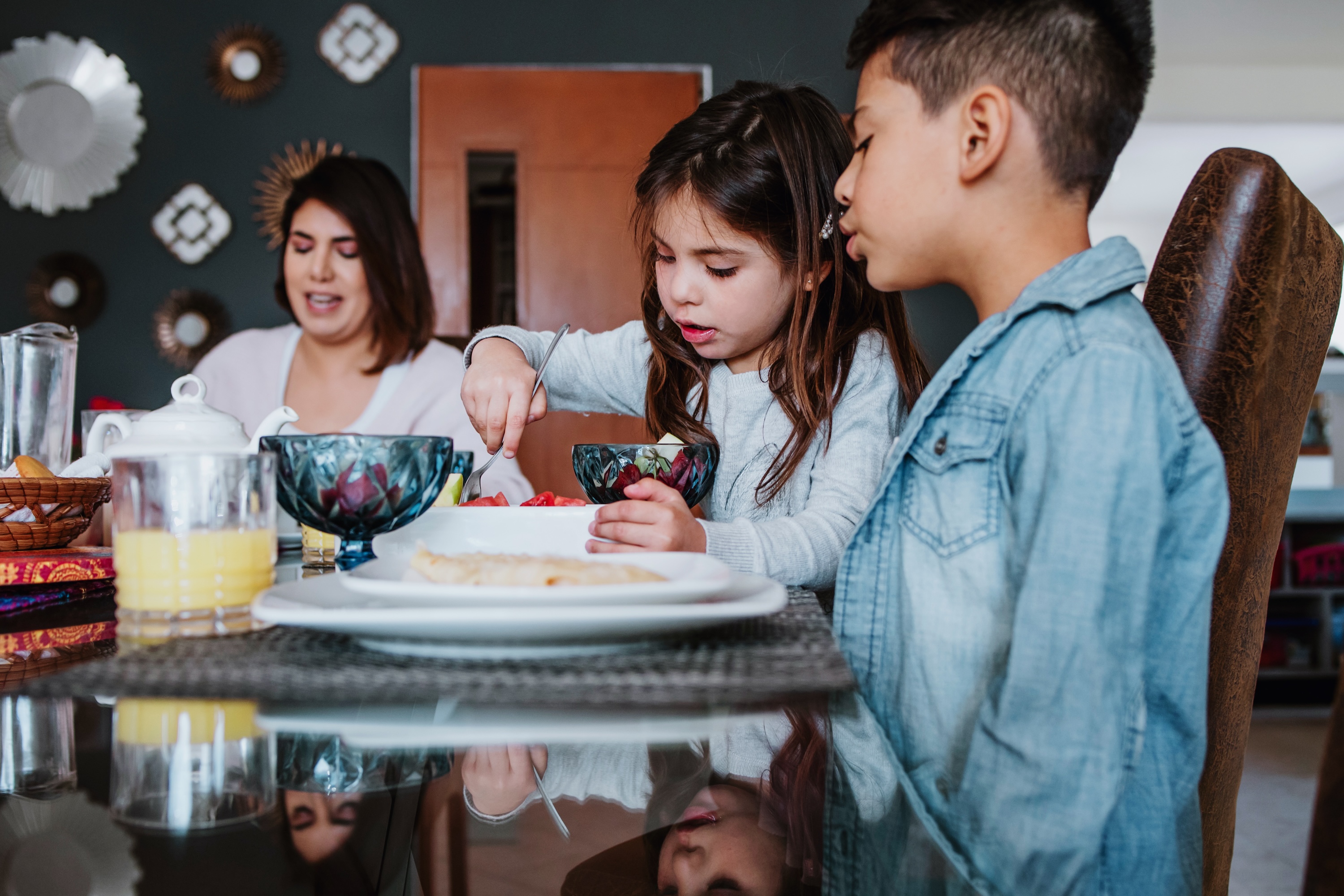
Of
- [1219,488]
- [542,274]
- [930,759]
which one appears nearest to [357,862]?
[930,759]

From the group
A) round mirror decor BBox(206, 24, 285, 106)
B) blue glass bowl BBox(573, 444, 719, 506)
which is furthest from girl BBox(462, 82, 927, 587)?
round mirror decor BBox(206, 24, 285, 106)

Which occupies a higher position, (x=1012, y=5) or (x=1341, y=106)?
(x=1341, y=106)

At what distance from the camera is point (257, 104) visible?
3.79m

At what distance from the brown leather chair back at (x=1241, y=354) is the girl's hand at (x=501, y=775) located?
63 centimetres

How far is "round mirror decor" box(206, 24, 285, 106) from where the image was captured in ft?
12.3

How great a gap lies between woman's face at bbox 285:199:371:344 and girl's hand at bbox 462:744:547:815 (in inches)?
84.8

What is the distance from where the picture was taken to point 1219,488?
0.71 m

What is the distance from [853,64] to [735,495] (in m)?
0.60

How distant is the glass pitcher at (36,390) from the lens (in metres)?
1.17

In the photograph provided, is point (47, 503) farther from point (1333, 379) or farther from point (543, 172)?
point (1333, 379)

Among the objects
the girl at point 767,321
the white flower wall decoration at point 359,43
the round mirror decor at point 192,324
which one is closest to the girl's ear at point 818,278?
the girl at point 767,321

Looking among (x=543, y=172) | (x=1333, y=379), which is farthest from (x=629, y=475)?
(x=1333, y=379)

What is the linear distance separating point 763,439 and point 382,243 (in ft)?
4.85

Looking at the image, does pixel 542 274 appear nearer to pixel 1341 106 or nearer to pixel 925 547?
pixel 925 547
